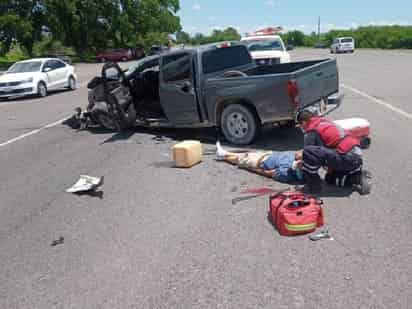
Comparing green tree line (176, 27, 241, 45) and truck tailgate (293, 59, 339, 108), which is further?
green tree line (176, 27, 241, 45)

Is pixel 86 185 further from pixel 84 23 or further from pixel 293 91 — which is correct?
pixel 84 23

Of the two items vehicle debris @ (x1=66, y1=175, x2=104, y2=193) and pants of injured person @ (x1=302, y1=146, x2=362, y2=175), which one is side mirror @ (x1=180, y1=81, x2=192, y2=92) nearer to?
vehicle debris @ (x1=66, y1=175, x2=104, y2=193)

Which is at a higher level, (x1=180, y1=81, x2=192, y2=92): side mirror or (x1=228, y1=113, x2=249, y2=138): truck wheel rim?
(x1=180, y1=81, x2=192, y2=92): side mirror

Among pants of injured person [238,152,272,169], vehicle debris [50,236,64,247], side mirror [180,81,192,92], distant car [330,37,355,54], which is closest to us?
vehicle debris [50,236,64,247]

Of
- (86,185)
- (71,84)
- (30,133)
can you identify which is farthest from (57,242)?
(71,84)

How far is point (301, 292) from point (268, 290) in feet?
0.82

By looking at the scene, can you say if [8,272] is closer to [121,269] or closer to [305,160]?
[121,269]

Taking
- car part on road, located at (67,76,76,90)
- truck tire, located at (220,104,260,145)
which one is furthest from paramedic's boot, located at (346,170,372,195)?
car part on road, located at (67,76,76,90)

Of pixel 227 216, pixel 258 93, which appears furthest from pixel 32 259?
pixel 258 93

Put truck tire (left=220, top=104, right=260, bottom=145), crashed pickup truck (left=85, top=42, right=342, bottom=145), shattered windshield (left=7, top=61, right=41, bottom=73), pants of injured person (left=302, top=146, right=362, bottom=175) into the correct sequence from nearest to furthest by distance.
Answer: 1. pants of injured person (left=302, top=146, right=362, bottom=175)
2. crashed pickup truck (left=85, top=42, right=342, bottom=145)
3. truck tire (left=220, top=104, right=260, bottom=145)
4. shattered windshield (left=7, top=61, right=41, bottom=73)

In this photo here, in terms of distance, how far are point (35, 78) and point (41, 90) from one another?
0.56 meters

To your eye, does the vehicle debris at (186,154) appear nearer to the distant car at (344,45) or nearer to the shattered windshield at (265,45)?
the shattered windshield at (265,45)

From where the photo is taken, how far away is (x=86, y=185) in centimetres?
Answer: 650

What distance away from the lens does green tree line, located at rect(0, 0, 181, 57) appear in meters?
47.5
